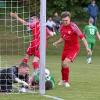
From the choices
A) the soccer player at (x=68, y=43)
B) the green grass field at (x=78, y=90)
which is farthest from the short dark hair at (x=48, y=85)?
the soccer player at (x=68, y=43)

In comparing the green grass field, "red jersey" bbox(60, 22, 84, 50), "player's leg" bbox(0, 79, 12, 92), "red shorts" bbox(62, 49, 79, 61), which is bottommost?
the green grass field

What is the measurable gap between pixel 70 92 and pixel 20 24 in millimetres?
2428

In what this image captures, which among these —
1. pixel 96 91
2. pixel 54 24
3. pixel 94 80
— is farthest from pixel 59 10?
pixel 96 91

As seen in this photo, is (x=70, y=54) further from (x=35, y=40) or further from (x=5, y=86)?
→ (x=5, y=86)

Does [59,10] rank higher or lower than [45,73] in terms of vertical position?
higher

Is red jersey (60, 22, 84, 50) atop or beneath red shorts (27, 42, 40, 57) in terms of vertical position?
atop

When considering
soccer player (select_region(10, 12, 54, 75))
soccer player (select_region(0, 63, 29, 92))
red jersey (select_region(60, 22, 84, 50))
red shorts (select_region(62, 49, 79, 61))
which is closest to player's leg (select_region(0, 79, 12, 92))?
soccer player (select_region(0, 63, 29, 92))

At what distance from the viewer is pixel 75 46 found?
49.6 ft

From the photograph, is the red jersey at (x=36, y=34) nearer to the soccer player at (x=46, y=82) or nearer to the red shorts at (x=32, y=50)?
the red shorts at (x=32, y=50)

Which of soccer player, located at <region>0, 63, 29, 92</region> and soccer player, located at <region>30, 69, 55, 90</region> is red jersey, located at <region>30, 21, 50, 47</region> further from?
soccer player, located at <region>0, 63, 29, 92</region>

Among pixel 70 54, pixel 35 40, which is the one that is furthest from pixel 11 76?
pixel 35 40

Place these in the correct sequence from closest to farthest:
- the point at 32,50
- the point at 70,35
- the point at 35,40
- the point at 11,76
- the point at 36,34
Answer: the point at 11,76
the point at 70,35
the point at 36,34
the point at 35,40
the point at 32,50

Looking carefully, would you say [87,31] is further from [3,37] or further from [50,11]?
[50,11]

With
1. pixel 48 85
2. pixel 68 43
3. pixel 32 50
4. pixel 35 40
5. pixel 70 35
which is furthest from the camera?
pixel 32 50
